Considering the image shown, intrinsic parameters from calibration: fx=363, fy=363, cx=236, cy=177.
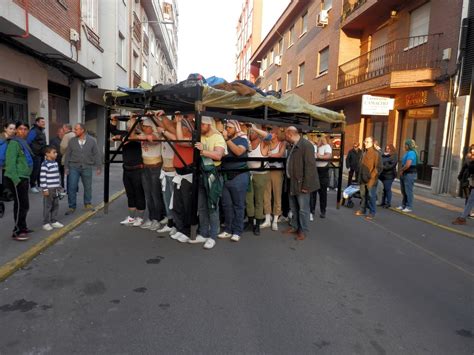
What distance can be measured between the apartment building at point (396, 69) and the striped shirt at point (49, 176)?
428 inches

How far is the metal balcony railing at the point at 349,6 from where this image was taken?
51.2 ft

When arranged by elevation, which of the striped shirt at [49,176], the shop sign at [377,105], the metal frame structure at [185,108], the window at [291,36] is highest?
the window at [291,36]

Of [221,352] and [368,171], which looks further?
[368,171]

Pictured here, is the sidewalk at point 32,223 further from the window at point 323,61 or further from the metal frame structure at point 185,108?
the window at point 323,61

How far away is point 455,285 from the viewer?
170 inches

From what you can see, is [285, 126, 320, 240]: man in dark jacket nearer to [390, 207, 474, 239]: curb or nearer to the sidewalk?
[390, 207, 474, 239]: curb

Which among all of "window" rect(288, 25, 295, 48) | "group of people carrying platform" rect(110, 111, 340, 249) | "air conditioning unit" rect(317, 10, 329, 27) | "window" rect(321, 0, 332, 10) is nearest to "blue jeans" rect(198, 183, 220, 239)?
"group of people carrying platform" rect(110, 111, 340, 249)

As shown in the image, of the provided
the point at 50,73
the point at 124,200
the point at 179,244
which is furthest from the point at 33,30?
the point at 179,244

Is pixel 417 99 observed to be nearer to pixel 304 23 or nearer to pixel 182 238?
pixel 182 238

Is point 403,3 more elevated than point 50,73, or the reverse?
point 403,3

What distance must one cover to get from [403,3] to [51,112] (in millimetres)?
13499

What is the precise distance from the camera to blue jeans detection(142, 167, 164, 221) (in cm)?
590

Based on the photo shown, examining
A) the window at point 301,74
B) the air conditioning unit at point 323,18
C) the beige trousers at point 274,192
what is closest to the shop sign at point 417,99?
the air conditioning unit at point 323,18

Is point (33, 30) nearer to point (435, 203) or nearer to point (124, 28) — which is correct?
point (124, 28)
